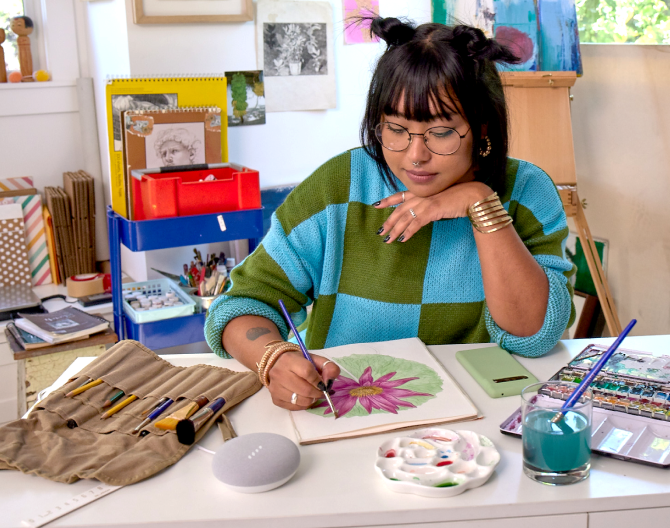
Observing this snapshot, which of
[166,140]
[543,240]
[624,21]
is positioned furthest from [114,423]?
[624,21]

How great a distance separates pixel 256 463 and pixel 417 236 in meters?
0.65

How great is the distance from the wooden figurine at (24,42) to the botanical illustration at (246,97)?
0.75 meters

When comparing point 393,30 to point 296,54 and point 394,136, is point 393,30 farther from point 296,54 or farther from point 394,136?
point 296,54

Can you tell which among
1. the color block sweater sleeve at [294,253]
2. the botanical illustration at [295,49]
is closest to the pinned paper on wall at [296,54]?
the botanical illustration at [295,49]

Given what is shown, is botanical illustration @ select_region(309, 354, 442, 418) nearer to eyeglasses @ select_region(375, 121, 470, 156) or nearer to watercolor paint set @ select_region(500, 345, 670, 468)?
watercolor paint set @ select_region(500, 345, 670, 468)

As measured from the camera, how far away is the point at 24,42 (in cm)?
249

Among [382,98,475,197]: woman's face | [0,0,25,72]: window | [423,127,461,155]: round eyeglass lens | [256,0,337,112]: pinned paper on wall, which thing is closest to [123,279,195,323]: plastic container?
[256,0,337,112]: pinned paper on wall

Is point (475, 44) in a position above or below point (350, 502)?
above

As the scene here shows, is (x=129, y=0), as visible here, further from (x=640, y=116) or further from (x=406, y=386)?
(x=640, y=116)

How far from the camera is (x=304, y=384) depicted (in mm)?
924

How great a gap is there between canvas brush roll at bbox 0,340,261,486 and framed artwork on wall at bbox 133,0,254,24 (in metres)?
1.41

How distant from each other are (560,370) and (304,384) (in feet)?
1.30

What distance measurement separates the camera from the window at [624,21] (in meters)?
2.52

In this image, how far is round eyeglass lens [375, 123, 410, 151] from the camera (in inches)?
43.9
